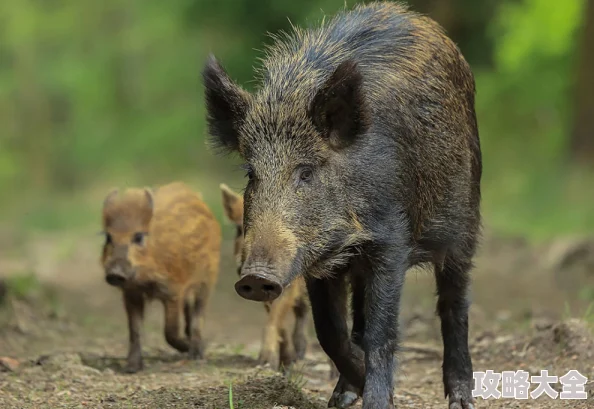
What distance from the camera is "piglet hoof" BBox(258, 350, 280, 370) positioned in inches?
279

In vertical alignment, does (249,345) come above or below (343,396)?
above

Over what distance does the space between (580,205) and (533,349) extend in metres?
7.45

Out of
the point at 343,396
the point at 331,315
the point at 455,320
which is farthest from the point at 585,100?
the point at 331,315

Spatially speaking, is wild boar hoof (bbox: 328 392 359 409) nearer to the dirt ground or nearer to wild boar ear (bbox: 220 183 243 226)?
the dirt ground

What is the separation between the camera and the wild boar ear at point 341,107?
Result: 189 inches

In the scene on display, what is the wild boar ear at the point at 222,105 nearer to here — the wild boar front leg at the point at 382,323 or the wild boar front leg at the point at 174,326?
the wild boar front leg at the point at 382,323

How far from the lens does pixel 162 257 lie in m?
7.70

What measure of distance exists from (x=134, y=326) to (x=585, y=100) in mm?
10037

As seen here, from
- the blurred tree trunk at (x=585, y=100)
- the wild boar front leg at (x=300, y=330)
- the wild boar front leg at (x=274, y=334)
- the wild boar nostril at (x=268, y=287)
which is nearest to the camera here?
the wild boar nostril at (x=268, y=287)

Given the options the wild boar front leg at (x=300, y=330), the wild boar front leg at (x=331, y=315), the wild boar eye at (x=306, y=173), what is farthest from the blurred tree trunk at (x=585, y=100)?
the wild boar eye at (x=306, y=173)

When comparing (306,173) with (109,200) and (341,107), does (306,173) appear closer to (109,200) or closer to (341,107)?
(341,107)

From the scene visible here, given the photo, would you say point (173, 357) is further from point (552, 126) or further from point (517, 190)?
point (552, 126)

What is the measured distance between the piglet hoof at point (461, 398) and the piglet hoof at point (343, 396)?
1.71 feet

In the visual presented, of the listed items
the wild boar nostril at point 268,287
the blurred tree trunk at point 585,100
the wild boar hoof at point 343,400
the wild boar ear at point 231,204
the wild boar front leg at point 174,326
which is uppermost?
the blurred tree trunk at point 585,100
